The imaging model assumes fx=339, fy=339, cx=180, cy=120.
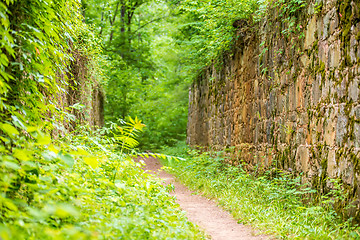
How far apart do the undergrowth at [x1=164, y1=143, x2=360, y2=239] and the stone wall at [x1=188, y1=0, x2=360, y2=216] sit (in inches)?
10.7

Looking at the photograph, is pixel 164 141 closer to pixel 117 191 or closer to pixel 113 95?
pixel 113 95

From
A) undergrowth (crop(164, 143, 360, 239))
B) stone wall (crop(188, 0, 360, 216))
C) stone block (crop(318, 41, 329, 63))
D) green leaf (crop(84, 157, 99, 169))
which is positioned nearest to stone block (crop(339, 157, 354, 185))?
stone wall (crop(188, 0, 360, 216))

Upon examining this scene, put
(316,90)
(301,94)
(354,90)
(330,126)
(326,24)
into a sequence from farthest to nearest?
(301,94) → (316,90) → (326,24) → (330,126) → (354,90)

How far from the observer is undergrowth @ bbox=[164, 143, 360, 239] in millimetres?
3876

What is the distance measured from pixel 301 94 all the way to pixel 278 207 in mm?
1817

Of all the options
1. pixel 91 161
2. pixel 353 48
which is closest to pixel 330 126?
pixel 353 48

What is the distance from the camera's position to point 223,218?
5.36 m

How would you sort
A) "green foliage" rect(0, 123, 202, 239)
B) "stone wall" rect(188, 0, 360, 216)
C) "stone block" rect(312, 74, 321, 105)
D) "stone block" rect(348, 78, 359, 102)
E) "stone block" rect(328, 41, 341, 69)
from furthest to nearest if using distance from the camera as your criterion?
"stone block" rect(312, 74, 321, 105) < "stone block" rect(328, 41, 341, 69) < "stone wall" rect(188, 0, 360, 216) < "stone block" rect(348, 78, 359, 102) < "green foliage" rect(0, 123, 202, 239)

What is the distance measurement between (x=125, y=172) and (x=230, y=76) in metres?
5.86

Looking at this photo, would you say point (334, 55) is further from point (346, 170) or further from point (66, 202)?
point (66, 202)

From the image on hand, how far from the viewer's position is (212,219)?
5312 mm

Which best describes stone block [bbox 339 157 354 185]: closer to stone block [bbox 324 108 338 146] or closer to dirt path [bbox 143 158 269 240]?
stone block [bbox 324 108 338 146]

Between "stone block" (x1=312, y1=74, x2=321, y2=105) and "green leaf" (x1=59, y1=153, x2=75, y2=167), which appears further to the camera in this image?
"stone block" (x1=312, y1=74, x2=321, y2=105)

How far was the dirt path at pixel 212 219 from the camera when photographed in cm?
443
